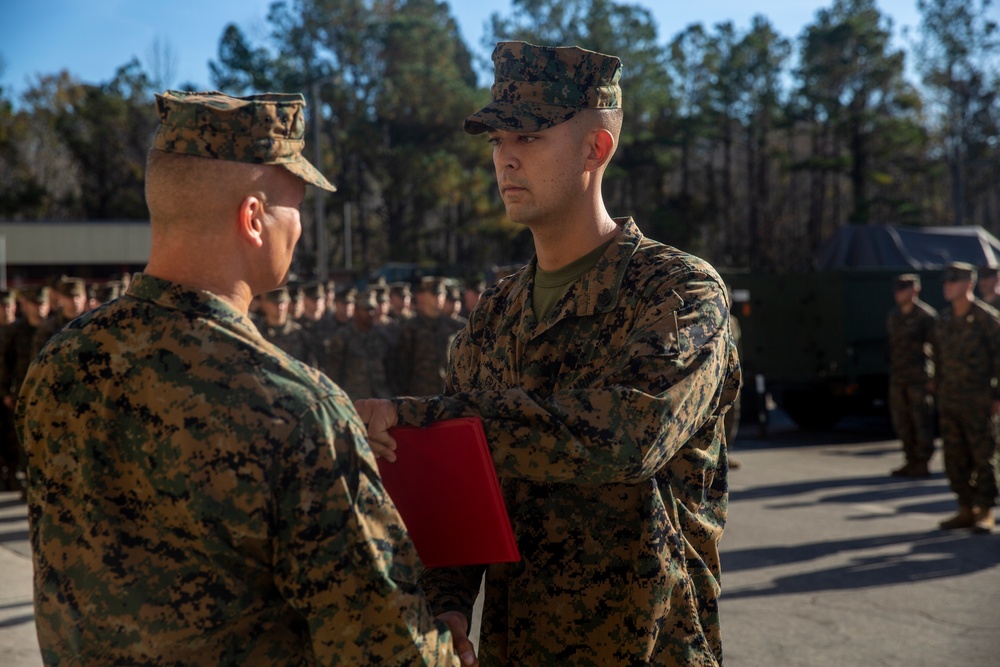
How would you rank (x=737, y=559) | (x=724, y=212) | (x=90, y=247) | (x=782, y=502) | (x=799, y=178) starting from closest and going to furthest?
(x=737, y=559), (x=782, y=502), (x=90, y=247), (x=724, y=212), (x=799, y=178)

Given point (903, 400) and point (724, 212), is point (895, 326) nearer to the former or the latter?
point (903, 400)

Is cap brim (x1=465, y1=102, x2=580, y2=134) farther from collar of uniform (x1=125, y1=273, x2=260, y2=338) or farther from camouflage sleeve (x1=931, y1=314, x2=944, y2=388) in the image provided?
camouflage sleeve (x1=931, y1=314, x2=944, y2=388)

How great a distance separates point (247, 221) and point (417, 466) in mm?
550

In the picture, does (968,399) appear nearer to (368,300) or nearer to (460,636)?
(368,300)

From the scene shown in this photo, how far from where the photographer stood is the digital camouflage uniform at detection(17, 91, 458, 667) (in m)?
1.69

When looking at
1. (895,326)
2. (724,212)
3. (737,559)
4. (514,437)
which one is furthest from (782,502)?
(724,212)

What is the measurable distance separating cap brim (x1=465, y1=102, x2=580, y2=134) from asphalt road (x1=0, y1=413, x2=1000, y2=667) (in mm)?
3376

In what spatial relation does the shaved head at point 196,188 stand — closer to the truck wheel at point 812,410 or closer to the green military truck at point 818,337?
the green military truck at point 818,337

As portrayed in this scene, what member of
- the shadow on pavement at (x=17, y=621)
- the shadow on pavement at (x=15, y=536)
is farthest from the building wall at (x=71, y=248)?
the shadow on pavement at (x=17, y=621)

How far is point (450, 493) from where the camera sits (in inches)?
79.7

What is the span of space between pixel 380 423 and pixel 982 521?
24.1 feet

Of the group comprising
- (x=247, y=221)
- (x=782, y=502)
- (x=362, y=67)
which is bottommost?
(x=782, y=502)

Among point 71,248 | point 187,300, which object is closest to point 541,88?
point 187,300

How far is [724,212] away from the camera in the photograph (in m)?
44.3
